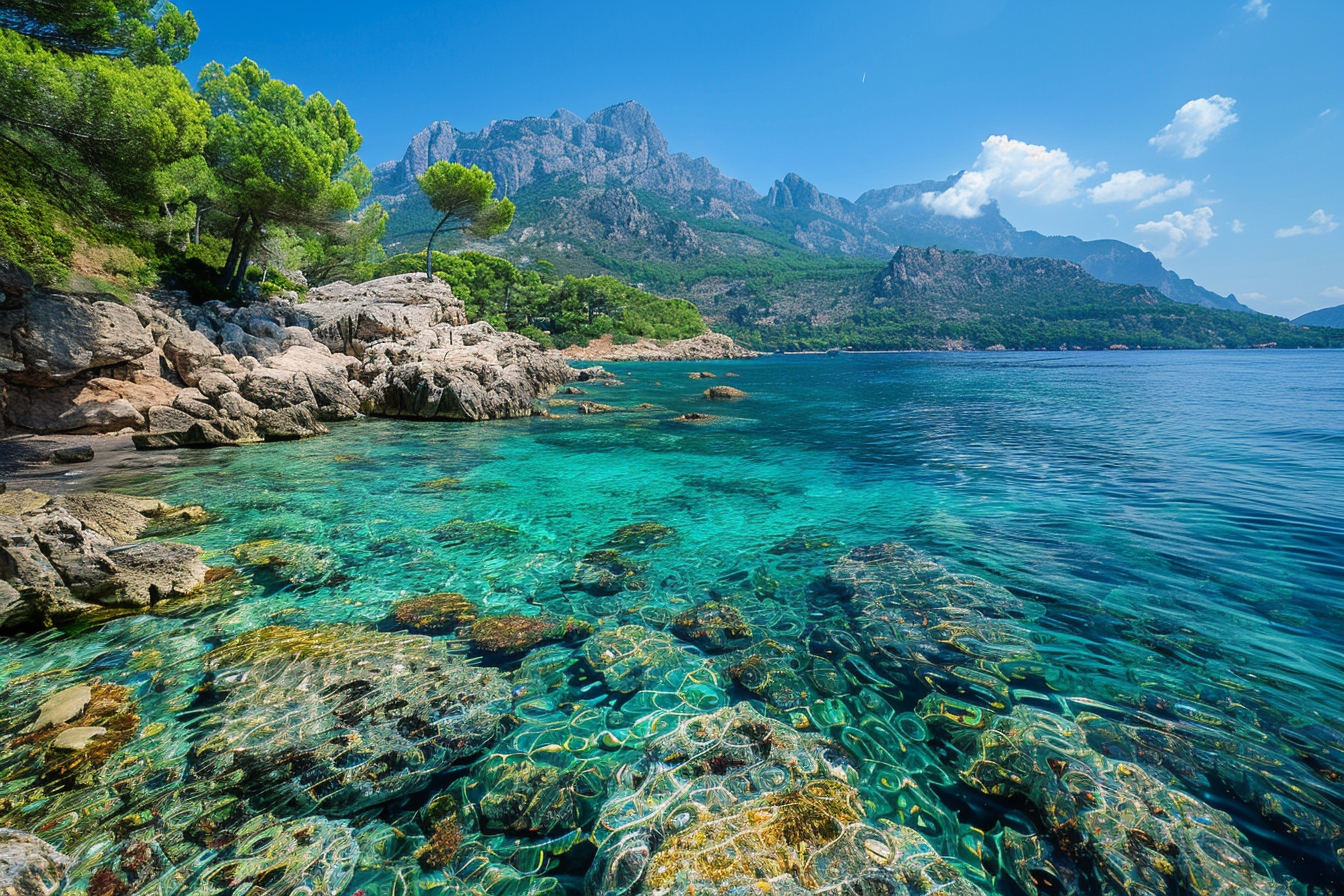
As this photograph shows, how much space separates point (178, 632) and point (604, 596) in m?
5.27

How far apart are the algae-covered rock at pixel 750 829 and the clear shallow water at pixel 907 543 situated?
0.94 ft

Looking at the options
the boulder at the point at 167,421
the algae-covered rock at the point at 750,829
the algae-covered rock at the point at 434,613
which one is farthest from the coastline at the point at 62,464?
the algae-covered rock at the point at 750,829

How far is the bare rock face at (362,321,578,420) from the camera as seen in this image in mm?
25719

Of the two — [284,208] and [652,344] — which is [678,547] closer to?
[284,208]

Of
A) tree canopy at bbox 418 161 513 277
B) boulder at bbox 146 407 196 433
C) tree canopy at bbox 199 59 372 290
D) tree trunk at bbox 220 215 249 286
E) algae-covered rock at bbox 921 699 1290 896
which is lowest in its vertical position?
algae-covered rock at bbox 921 699 1290 896

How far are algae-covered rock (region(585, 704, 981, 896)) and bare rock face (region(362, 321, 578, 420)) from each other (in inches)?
964

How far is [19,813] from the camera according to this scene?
358 cm

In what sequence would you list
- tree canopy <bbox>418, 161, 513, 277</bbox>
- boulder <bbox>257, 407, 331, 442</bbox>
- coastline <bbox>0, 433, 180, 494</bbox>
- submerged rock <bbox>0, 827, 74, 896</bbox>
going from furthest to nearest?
1. tree canopy <bbox>418, 161, 513, 277</bbox>
2. boulder <bbox>257, 407, 331, 442</bbox>
3. coastline <bbox>0, 433, 180, 494</bbox>
4. submerged rock <bbox>0, 827, 74, 896</bbox>

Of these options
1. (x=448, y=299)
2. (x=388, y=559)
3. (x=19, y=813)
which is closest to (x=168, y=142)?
(x=388, y=559)

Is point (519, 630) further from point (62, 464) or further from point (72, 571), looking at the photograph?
point (62, 464)

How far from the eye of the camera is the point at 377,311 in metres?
31.5

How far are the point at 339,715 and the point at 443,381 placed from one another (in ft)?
78.0

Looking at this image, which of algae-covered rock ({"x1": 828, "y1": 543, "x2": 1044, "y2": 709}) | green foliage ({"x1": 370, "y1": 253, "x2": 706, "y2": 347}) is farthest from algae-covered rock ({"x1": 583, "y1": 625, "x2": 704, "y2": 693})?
green foliage ({"x1": 370, "y1": 253, "x2": 706, "y2": 347})

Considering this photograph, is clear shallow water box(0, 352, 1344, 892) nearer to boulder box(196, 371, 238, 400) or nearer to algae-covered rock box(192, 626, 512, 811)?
algae-covered rock box(192, 626, 512, 811)
